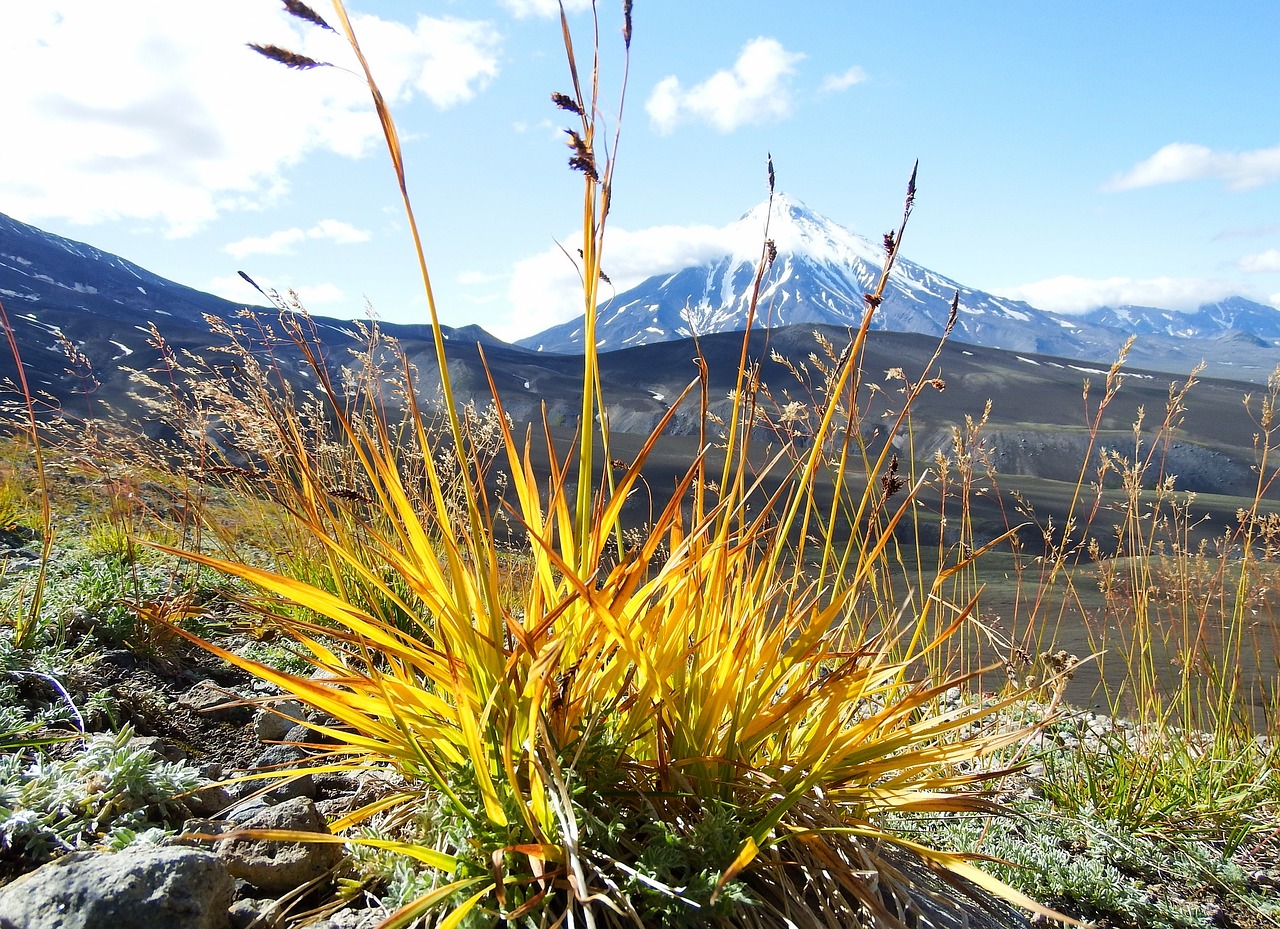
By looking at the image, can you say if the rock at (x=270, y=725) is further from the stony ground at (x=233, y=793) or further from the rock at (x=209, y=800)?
the rock at (x=209, y=800)

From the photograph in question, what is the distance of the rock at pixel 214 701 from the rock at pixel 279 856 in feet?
2.48

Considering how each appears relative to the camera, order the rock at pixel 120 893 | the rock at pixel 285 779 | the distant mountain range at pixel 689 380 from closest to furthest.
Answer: the rock at pixel 120 893, the rock at pixel 285 779, the distant mountain range at pixel 689 380

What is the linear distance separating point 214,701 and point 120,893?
1070 mm

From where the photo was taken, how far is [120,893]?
101 cm

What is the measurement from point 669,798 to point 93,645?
1774mm

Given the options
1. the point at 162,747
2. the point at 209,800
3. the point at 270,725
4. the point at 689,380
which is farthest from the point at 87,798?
the point at 689,380

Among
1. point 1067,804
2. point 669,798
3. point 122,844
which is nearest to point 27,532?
point 122,844

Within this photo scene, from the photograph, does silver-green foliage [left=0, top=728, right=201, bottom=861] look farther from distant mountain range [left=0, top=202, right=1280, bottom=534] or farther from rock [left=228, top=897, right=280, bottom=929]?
distant mountain range [left=0, top=202, right=1280, bottom=534]

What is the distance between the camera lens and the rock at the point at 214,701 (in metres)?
1.97

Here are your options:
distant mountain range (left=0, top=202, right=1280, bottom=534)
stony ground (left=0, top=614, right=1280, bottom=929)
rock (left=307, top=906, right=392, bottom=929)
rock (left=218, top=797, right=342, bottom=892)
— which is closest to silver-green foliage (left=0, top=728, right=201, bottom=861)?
stony ground (left=0, top=614, right=1280, bottom=929)

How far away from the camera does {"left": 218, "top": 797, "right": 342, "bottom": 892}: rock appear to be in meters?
1.24

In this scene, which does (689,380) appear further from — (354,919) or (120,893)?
(120,893)

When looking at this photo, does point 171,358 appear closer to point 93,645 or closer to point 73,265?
point 93,645

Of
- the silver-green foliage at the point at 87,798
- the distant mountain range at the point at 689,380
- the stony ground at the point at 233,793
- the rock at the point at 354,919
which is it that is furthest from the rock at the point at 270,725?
the distant mountain range at the point at 689,380
